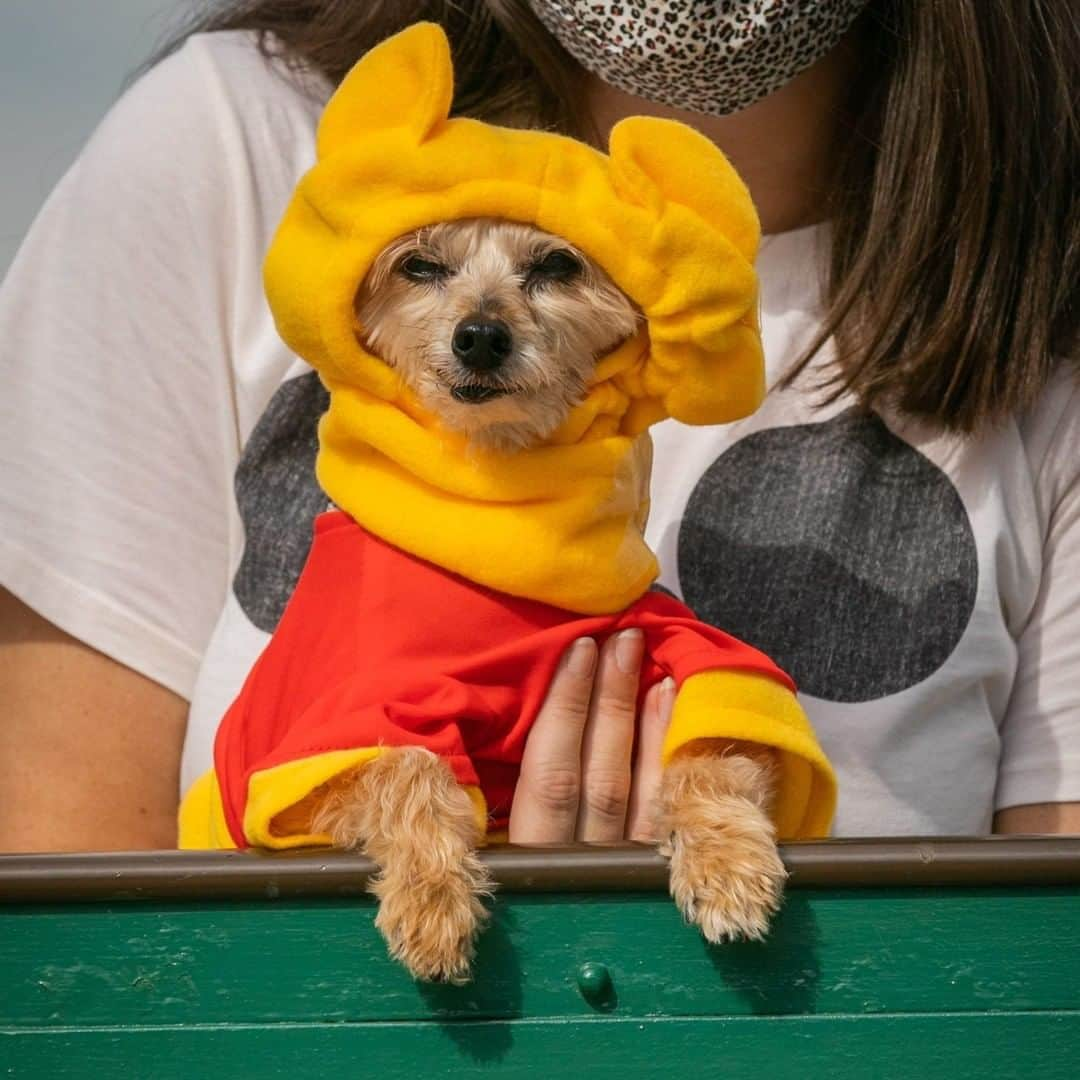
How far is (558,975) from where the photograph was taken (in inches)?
55.1

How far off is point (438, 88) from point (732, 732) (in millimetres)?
754

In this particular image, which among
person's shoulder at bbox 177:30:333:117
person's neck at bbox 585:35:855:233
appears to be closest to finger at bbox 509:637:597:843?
person's neck at bbox 585:35:855:233

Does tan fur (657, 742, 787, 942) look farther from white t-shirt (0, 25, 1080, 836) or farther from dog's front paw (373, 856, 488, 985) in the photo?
white t-shirt (0, 25, 1080, 836)

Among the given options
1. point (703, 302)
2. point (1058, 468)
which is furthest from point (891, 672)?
point (703, 302)

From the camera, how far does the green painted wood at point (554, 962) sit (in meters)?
1.39

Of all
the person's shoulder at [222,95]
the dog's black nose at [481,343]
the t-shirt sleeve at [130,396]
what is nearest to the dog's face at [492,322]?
the dog's black nose at [481,343]

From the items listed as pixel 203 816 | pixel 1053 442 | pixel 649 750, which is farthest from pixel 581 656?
pixel 1053 442

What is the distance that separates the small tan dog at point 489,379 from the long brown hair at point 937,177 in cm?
61

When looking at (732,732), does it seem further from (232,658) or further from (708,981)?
(232,658)

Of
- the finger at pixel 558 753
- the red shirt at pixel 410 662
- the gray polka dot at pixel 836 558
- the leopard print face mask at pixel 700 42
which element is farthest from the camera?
the gray polka dot at pixel 836 558

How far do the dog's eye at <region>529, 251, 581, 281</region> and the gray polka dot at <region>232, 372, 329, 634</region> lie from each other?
0.57 metres

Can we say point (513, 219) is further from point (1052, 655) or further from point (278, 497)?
point (1052, 655)

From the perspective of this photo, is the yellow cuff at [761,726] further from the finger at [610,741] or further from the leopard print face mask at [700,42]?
the leopard print face mask at [700,42]

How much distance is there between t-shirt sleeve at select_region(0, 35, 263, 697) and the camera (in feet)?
7.48
